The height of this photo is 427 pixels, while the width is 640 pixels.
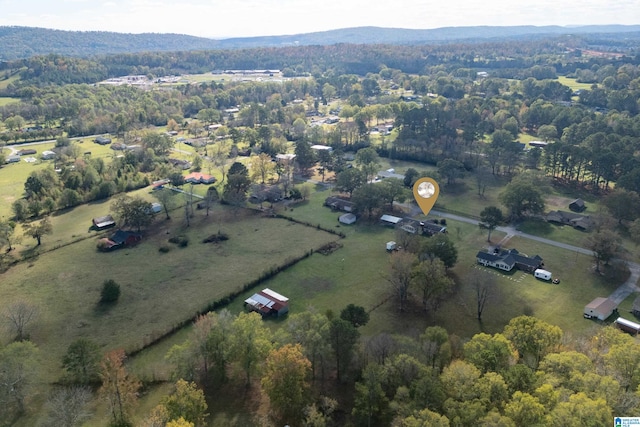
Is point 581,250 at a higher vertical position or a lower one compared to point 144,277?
lower

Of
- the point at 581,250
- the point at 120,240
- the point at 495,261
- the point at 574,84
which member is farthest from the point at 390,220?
the point at 574,84

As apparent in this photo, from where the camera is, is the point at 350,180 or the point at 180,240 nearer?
the point at 180,240

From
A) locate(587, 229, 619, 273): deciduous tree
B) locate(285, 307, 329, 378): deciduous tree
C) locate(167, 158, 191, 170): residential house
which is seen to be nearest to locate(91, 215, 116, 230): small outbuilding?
locate(167, 158, 191, 170): residential house

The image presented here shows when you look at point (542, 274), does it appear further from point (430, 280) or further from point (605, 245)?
point (430, 280)

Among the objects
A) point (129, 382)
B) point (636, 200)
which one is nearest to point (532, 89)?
point (636, 200)

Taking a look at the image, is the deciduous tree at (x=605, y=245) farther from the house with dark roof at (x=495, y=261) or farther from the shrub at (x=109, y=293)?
the shrub at (x=109, y=293)

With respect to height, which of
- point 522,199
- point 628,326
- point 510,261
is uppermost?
point 522,199
